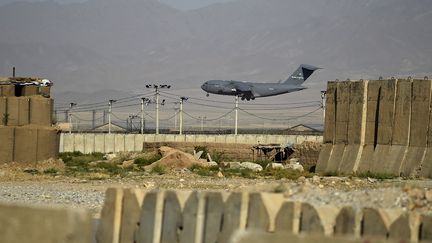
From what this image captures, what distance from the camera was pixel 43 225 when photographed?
1013 centimetres

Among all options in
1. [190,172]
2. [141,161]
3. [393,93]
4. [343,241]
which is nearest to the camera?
[343,241]

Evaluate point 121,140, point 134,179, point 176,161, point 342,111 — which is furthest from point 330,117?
point 121,140

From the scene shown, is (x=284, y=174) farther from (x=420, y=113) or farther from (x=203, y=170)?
(x=420, y=113)

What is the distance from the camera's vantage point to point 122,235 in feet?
38.3

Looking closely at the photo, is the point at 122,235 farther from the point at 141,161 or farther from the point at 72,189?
the point at 141,161

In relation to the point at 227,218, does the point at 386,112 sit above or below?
above

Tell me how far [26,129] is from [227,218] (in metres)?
23.8

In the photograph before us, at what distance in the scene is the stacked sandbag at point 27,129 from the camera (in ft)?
110

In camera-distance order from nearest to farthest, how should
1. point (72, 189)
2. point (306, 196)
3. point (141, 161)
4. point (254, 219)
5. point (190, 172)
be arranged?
point (254, 219), point (306, 196), point (72, 189), point (190, 172), point (141, 161)

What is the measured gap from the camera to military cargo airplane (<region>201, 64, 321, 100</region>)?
4673 inches

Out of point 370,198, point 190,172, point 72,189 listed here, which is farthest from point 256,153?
point 370,198

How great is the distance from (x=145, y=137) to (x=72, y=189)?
102 ft

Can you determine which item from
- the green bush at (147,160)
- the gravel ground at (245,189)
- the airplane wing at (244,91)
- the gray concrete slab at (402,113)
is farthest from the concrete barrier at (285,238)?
the airplane wing at (244,91)

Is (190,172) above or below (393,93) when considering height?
below
